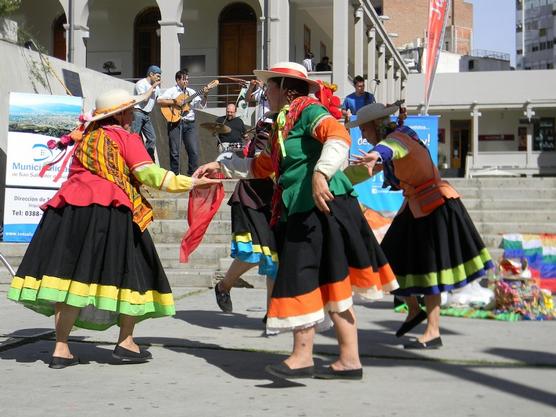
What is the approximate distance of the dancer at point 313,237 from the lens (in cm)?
466

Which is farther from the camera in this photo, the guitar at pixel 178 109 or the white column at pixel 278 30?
the white column at pixel 278 30

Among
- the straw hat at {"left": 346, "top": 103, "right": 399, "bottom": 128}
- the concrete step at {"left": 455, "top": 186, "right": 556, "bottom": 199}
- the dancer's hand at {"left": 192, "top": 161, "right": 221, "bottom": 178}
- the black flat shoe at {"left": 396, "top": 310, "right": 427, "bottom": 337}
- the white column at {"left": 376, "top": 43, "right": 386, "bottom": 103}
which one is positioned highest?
the white column at {"left": 376, "top": 43, "right": 386, "bottom": 103}

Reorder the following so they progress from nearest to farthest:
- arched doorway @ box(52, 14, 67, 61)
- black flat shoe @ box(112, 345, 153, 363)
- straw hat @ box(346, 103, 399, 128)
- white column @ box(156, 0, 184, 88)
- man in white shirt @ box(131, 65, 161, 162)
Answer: black flat shoe @ box(112, 345, 153, 363) < straw hat @ box(346, 103, 399, 128) < man in white shirt @ box(131, 65, 161, 162) < white column @ box(156, 0, 184, 88) < arched doorway @ box(52, 14, 67, 61)

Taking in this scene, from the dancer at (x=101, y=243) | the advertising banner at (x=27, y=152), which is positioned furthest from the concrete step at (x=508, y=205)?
the dancer at (x=101, y=243)

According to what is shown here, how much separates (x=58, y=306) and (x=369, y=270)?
191cm

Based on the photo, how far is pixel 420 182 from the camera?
623 centimetres

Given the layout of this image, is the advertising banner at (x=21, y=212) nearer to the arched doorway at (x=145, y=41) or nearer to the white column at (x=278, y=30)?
the white column at (x=278, y=30)

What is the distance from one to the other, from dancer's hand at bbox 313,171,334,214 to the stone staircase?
411cm

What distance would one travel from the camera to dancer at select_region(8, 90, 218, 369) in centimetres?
515

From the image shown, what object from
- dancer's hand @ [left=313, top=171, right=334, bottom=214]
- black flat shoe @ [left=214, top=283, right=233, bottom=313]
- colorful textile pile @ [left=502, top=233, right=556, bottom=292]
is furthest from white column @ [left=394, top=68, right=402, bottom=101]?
dancer's hand @ [left=313, top=171, right=334, bottom=214]

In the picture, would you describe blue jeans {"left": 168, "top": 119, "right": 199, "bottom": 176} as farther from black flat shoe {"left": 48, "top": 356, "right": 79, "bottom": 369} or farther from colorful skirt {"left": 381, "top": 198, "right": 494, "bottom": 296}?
black flat shoe {"left": 48, "top": 356, "right": 79, "bottom": 369}

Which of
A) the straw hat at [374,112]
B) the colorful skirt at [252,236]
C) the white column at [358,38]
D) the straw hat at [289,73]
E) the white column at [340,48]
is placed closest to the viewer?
the straw hat at [289,73]

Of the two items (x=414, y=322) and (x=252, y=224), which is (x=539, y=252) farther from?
(x=252, y=224)

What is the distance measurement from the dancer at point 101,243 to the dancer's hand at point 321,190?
3.46ft
